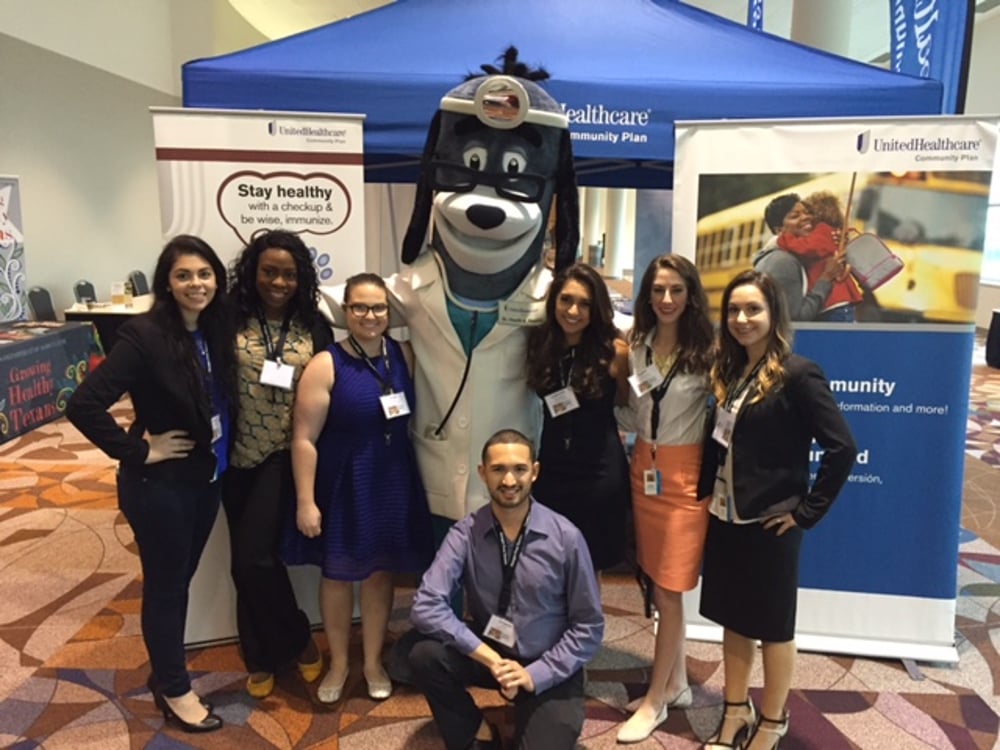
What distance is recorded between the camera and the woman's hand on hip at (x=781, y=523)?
5.65ft

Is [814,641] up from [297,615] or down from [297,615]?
down

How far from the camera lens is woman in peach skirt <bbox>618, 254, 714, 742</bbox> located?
1.89 meters

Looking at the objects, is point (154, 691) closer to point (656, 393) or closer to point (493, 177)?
point (656, 393)

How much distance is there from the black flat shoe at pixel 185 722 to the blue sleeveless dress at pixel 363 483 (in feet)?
1.57

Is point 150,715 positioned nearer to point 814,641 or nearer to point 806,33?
point 814,641

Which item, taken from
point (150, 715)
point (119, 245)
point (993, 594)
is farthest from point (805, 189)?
point (119, 245)

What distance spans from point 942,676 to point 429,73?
104 inches

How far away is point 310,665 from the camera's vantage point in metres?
2.29

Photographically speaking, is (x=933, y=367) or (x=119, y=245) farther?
(x=119, y=245)

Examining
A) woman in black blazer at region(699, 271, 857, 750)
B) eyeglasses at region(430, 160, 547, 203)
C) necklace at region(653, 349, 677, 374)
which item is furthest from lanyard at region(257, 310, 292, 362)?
woman in black blazer at region(699, 271, 857, 750)

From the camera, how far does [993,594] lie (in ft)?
9.71

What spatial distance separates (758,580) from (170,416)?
1491 millimetres

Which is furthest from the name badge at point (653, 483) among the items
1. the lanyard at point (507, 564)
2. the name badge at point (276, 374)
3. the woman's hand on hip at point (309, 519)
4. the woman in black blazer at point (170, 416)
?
the woman in black blazer at point (170, 416)

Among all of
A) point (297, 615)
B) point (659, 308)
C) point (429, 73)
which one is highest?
point (429, 73)
